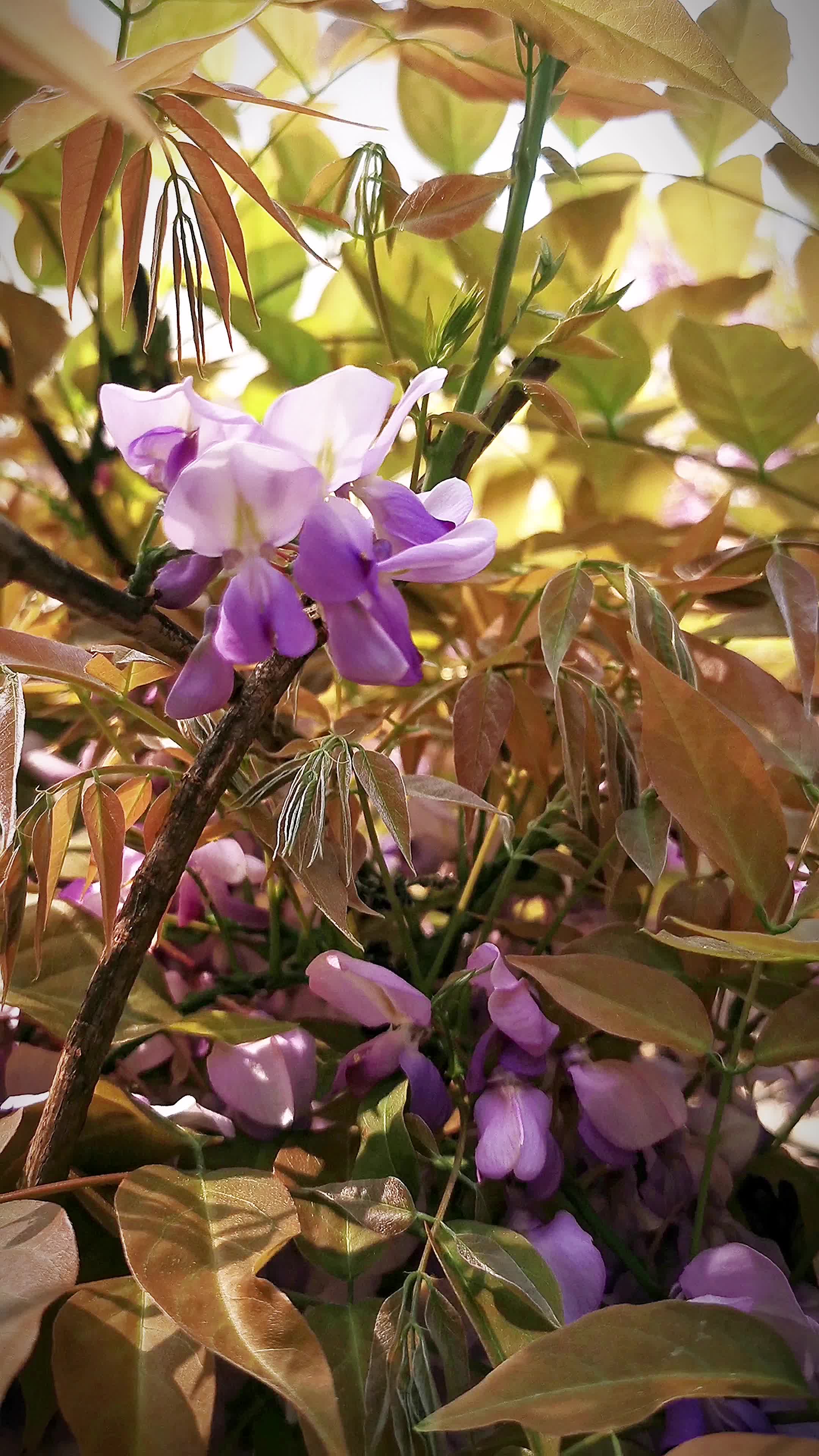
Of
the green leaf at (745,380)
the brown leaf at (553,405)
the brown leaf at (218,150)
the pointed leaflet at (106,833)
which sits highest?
the green leaf at (745,380)

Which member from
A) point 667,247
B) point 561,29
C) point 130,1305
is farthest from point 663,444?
point 130,1305

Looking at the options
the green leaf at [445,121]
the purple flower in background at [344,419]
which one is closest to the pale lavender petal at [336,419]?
the purple flower in background at [344,419]

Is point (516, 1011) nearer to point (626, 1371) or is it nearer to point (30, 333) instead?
point (626, 1371)

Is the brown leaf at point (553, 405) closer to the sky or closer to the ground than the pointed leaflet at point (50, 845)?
closer to the sky

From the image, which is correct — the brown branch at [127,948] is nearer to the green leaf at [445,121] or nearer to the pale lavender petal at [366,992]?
the pale lavender petal at [366,992]

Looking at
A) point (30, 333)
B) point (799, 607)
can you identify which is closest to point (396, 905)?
point (799, 607)

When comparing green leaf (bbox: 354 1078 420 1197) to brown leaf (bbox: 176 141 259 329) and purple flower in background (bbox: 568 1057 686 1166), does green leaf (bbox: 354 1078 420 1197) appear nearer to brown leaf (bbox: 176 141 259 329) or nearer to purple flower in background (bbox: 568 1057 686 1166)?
purple flower in background (bbox: 568 1057 686 1166)

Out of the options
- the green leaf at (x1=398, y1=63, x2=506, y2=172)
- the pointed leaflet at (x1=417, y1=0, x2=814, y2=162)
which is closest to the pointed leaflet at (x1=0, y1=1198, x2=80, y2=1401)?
the pointed leaflet at (x1=417, y1=0, x2=814, y2=162)
